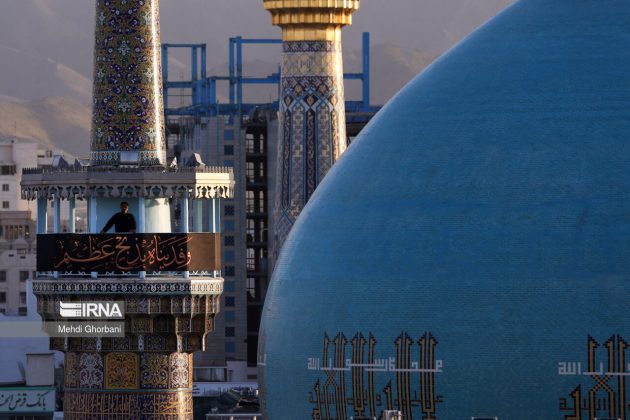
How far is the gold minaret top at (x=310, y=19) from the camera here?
55875mm

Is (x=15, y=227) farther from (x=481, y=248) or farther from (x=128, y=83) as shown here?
(x=481, y=248)

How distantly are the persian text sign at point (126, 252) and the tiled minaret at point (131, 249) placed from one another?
1 cm

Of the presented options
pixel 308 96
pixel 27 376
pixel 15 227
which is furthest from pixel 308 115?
pixel 15 227

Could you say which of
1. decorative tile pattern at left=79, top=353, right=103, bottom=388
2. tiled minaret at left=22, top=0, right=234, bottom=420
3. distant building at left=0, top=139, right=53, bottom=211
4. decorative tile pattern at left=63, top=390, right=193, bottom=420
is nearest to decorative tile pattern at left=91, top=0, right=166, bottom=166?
tiled minaret at left=22, top=0, right=234, bottom=420

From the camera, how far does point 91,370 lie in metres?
41.1

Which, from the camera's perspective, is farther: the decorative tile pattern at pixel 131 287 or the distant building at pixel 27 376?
the distant building at pixel 27 376

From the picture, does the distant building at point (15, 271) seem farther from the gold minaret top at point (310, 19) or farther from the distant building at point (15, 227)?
the gold minaret top at point (310, 19)

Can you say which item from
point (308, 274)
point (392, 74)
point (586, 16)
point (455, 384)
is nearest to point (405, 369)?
point (455, 384)

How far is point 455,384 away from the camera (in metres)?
31.4

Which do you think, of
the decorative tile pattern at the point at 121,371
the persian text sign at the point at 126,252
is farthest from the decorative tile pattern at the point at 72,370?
the persian text sign at the point at 126,252

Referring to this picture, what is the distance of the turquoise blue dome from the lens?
31078 mm

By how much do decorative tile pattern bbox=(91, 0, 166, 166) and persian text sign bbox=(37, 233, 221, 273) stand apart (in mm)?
1533

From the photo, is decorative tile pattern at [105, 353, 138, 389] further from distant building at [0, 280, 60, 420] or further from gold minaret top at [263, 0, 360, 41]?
distant building at [0, 280, 60, 420]

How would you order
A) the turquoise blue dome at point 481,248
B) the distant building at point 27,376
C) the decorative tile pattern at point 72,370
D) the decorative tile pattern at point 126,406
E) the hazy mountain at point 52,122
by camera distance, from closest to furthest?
the turquoise blue dome at point 481,248
the decorative tile pattern at point 126,406
the decorative tile pattern at point 72,370
the distant building at point 27,376
the hazy mountain at point 52,122
